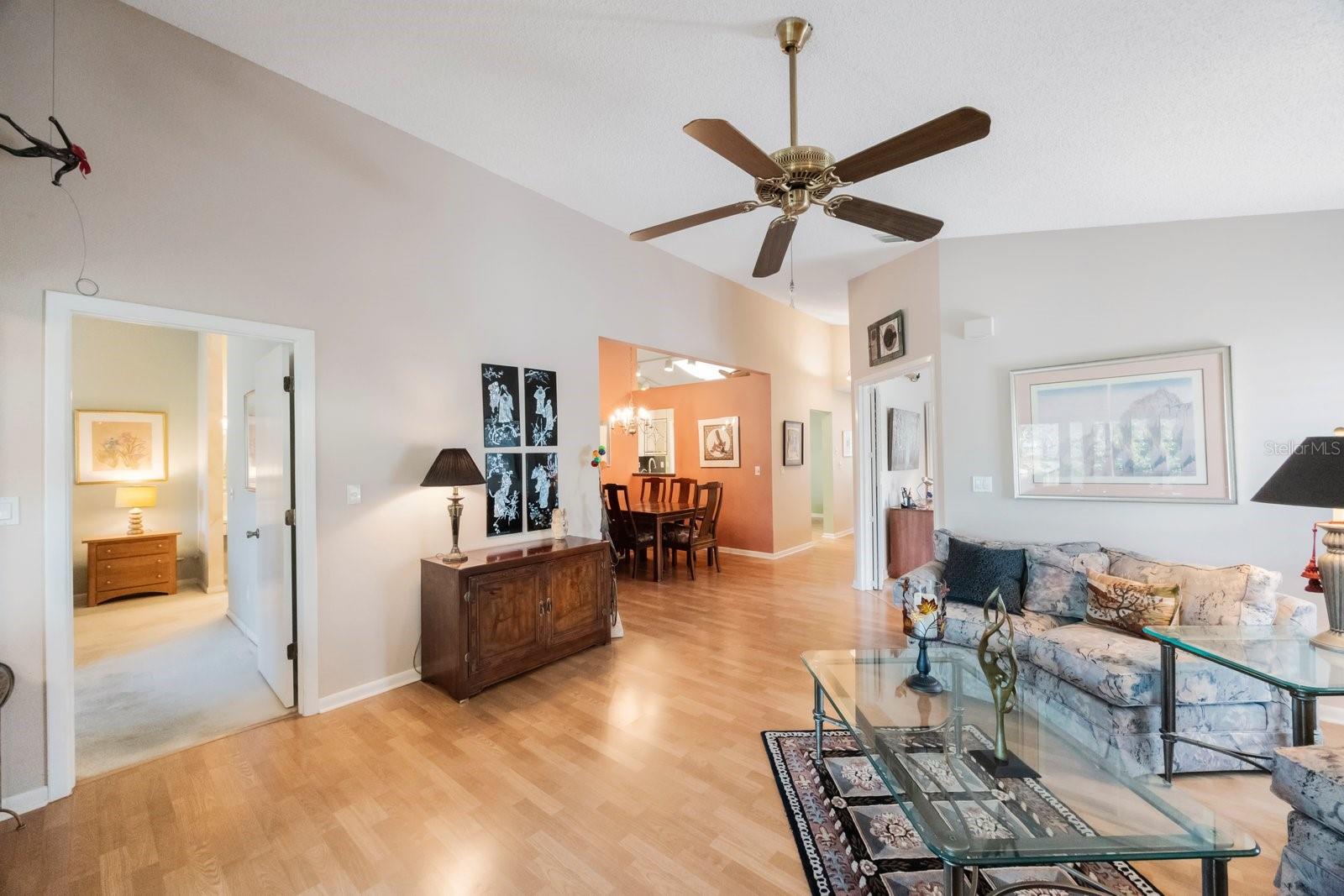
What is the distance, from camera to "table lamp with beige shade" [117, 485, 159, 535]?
5.01m

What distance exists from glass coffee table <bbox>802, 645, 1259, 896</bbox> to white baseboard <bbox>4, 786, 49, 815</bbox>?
3.15 m

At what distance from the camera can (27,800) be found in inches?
78.8

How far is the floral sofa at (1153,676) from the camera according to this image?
2.25m

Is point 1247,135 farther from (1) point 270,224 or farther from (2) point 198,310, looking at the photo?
(2) point 198,310

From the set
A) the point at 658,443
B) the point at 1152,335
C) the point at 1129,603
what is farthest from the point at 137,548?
the point at 1152,335

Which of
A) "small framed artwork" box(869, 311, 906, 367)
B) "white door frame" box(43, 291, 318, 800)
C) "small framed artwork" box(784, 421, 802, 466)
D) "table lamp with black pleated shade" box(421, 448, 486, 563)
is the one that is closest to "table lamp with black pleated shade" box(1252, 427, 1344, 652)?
"small framed artwork" box(869, 311, 906, 367)

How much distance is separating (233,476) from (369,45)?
3.14 meters

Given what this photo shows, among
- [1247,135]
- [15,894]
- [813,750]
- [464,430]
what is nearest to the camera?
[15,894]

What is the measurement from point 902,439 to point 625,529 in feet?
11.1

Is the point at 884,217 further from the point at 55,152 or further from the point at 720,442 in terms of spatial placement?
the point at 720,442

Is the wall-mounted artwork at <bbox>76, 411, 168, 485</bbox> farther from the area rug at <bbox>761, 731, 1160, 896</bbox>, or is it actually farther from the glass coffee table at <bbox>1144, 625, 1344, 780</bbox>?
the glass coffee table at <bbox>1144, 625, 1344, 780</bbox>

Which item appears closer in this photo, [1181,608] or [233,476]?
[1181,608]

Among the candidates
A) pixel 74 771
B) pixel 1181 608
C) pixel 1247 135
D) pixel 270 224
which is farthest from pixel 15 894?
pixel 1247 135

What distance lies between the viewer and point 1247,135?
2557 millimetres
